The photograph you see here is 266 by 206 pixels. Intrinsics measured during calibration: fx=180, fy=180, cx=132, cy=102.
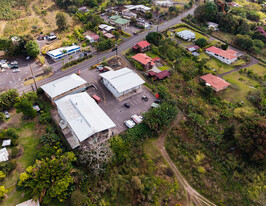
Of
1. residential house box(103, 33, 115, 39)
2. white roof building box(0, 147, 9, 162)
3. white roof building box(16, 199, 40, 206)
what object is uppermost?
residential house box(103, 33, 115, 39)

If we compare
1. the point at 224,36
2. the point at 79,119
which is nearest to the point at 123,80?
the point at 79,119

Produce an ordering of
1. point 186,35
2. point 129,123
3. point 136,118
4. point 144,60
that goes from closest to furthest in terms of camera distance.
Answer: point 129,123
point 136,118
point 144,60
point 186,35

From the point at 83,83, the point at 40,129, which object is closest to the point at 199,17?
the point at 83,83

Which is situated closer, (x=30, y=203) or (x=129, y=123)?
(x=30, y=203)

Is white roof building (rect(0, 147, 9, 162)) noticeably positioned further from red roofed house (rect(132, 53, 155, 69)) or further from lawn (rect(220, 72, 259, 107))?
lawn (rect(220, 72, 259, 107))

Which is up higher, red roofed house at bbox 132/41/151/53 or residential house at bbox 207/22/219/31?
red roofed house at bbox 132/41/151/53

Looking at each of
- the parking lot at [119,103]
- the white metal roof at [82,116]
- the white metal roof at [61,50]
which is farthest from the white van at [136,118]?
the white metal roof at [61,50]

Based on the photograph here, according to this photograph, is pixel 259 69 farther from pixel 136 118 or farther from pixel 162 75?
pixel 136 118

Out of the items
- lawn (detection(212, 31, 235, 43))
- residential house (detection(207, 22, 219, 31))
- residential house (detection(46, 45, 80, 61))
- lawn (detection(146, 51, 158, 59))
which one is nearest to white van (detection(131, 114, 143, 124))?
lawn (detection(146, 51, 158, 59))
